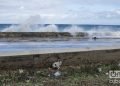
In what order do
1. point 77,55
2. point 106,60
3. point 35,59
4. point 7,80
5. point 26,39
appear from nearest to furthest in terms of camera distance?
point 7,80
point 35,59
point 77,55
point 106,60
point 26,39

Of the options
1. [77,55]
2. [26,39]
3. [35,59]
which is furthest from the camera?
[26,39]

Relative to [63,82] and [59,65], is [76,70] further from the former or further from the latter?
[63,82]

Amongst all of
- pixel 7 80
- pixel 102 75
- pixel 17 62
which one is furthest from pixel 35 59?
pixel 102 75

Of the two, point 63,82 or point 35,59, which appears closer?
point 63,82

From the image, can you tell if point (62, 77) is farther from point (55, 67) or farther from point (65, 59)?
point (65, 59)

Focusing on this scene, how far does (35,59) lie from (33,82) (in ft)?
1.99

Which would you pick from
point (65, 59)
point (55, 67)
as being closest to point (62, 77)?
point (55, 67)

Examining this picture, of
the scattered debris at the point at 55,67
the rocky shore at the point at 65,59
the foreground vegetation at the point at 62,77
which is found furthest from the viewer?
the scattered debris at the point at 55,67

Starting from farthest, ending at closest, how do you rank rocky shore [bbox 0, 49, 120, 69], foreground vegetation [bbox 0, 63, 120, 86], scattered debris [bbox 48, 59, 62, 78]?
1. scattered debris [bbox 48, 59, 62, 78]
2. rocky shore [bbox 0, 49, 120, 69]
3. foreground vegetation [bbox 0, 63, 120, 86]

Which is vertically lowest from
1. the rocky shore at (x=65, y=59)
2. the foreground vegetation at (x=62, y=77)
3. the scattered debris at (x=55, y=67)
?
the foreground vegetation at (x=62, y=77)

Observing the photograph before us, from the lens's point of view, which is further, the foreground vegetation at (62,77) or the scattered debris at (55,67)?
the scattered debris at (55,67)

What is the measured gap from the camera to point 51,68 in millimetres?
6766

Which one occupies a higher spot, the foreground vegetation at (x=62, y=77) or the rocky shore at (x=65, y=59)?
the rocky shore at (x=65, y=59)

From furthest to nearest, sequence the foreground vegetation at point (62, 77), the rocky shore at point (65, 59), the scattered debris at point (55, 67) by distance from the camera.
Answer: the scattered debris at point (55, 67)
the rocky shore at point (65, 59)
the foreground vegetation at point (62, 77)
